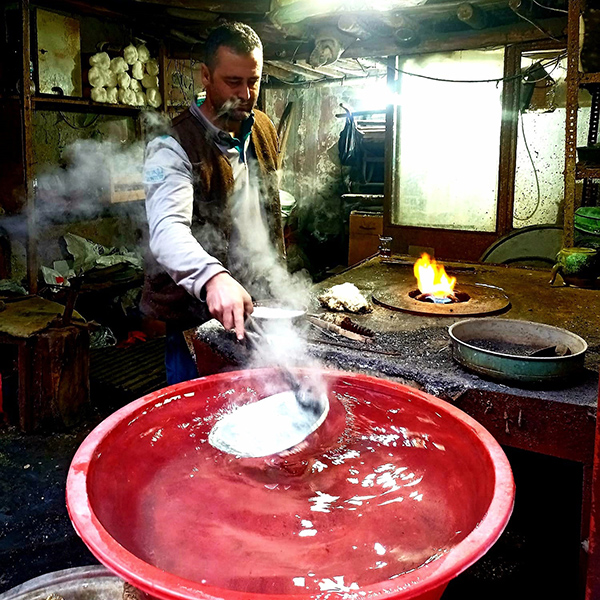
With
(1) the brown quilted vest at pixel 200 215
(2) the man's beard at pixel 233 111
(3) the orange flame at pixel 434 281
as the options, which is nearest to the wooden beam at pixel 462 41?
(3) the orange flame at pixel 434 281

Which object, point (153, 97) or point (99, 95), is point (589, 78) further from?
point (153, 97)

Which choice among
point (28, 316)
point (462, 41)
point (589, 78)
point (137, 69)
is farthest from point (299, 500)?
point (137, 69)

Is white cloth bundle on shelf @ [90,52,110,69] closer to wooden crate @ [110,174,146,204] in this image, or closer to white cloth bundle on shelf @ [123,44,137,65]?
white cloth bundle on shelf @ [123,44,137,65]

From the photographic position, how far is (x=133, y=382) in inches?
223

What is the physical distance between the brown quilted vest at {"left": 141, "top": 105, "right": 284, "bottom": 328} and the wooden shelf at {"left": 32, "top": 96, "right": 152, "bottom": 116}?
3.70m

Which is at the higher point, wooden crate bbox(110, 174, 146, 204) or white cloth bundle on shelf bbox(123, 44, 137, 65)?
white cloth bundle on shelf bbox(123, 44, 137, 65)

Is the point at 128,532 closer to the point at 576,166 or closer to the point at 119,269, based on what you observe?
the point at 576,166

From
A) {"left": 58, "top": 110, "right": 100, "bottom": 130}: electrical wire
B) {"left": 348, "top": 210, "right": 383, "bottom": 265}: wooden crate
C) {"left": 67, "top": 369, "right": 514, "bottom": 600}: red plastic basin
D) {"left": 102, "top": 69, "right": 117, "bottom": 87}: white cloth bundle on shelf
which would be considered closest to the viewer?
{"left": 67, "top": 369, "right": 514, "bottom": 600}: red plastic basin

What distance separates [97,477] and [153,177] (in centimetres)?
172

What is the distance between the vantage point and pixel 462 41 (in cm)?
608

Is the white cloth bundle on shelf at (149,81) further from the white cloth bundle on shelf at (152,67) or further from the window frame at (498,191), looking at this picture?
the window frame at (498,191)

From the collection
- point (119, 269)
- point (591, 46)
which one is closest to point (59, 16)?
point (119, 269)

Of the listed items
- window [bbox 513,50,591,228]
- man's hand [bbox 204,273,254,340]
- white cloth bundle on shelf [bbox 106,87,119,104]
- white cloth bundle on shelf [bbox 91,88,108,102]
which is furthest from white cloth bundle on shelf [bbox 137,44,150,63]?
man's hand [bbox 204,273,254,340]

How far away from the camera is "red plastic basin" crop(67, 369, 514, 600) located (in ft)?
3.72
